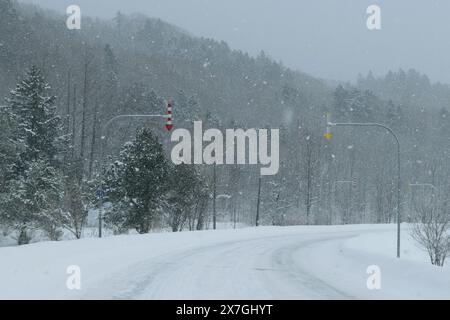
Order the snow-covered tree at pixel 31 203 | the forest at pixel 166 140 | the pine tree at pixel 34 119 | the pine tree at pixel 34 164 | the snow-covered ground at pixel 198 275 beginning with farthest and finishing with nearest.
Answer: the pine tree at pixel 34 119
the forest at pixel 166 140
the pine tree at pixel 34 164
the snow-covered tree at pixel 31 203
the snow-covered ground at pixel 198 275

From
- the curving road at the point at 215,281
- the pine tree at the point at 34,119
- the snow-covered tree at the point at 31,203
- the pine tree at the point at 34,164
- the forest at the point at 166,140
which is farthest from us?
the pine tree at the point at 34,119

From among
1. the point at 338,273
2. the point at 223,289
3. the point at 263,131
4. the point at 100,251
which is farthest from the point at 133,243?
the point at 263,131

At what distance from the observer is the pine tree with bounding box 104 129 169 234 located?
4325cm

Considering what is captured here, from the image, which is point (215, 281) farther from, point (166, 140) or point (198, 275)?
point (166, 140)

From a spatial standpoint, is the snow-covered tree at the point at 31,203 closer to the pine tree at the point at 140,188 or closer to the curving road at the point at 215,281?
the pine tree at the point at 140,188

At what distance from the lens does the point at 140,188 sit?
1719 inches

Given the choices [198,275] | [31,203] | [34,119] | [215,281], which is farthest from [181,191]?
[215,281]

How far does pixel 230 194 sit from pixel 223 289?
67761 mm

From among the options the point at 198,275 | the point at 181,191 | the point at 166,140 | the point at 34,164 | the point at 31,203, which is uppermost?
the point at 166,140

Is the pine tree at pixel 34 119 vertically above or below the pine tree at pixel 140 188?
above

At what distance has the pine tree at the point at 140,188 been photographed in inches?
1703

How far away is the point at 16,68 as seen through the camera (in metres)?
71.9

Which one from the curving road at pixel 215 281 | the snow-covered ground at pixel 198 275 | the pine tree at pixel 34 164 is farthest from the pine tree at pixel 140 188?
the curving road at pixel 215 281
